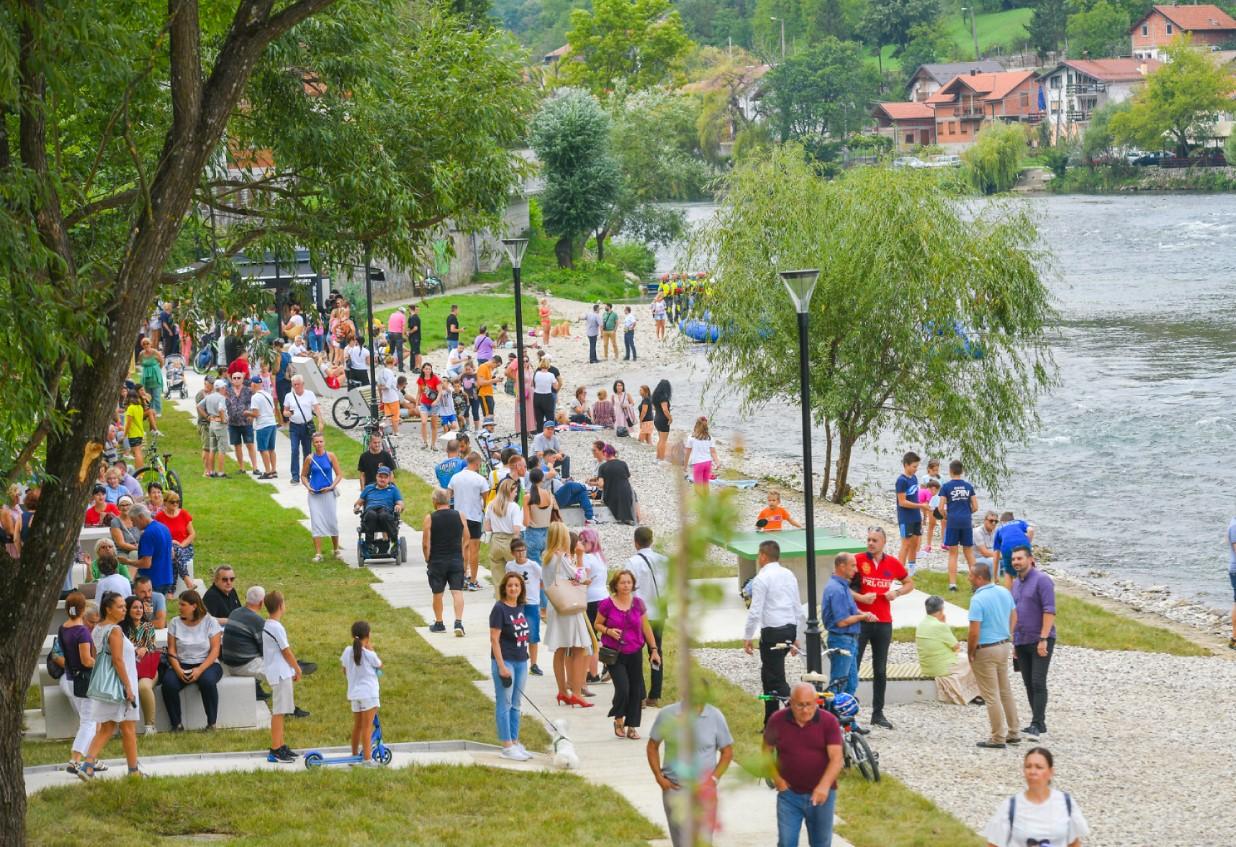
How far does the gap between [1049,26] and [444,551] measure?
16788 centimetres

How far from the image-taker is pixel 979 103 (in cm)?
15062

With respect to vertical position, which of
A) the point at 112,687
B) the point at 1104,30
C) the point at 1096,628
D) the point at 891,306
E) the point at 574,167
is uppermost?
Answer: the point at 1104,30

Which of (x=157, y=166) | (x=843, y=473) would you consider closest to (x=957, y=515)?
(x=843, y=473)

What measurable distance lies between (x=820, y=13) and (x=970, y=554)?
178m

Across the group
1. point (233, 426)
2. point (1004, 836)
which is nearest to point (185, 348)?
point (233, 426)

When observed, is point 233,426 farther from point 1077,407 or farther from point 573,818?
point 1077,407

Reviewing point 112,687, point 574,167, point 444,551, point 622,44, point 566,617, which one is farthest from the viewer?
point 622,44

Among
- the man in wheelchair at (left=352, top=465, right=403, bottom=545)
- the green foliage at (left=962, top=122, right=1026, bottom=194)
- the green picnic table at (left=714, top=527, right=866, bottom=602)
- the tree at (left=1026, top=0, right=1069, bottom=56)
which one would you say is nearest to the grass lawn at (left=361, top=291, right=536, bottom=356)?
the man in wheelchair at (left=352, top=465, right=403, bottom=545)

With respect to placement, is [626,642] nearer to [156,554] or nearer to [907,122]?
[156,554]

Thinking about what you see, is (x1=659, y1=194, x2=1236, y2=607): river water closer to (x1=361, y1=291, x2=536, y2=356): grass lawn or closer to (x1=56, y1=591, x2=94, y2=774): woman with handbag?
(x1=361, y1=291, x2=536, y2=356): grass lawn

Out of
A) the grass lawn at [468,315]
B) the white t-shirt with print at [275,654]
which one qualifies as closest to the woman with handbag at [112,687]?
the white t-shirt with print at [275,654]

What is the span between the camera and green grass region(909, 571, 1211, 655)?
17.8 metres

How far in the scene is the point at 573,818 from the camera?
1052 centimetres

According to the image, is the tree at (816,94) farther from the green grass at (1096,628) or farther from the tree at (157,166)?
the tree at (157,166)
